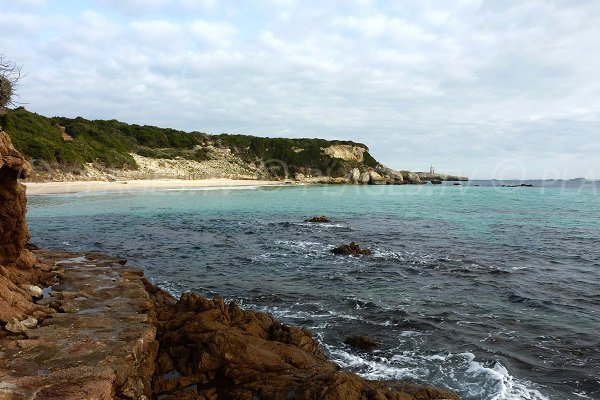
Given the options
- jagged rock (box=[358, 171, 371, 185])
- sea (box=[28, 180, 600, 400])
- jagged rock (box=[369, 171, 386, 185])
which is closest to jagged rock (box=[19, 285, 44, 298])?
sea (box=[28, 180, 600, 400])

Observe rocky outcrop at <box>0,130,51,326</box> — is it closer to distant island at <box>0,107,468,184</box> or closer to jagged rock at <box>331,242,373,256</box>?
jagged rock at <box>331,242,373,256</box>

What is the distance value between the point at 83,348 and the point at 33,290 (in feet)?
12.2

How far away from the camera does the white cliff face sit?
357 feet

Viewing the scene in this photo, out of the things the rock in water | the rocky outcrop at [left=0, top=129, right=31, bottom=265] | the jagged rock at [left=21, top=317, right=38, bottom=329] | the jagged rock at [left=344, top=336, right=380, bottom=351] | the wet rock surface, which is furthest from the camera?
the rock in water

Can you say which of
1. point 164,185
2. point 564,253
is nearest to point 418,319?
point 564,253

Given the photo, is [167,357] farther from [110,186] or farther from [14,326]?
[110,186]

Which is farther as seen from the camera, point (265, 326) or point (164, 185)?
point (164, 185)

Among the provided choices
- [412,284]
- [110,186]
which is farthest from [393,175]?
[412,284]

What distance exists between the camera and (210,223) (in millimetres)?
27703

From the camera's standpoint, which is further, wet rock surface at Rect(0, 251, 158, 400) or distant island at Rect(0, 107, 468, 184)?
distant island at Rect(0, 107, 468, 184)

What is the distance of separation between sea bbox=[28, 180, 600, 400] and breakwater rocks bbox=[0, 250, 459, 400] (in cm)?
162

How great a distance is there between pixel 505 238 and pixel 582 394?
18.3 m

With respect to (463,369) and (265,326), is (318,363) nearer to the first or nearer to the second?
(265,326)

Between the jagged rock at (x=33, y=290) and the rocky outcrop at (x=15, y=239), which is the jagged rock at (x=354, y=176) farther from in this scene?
the jagged rock at (x=33, y=290)
